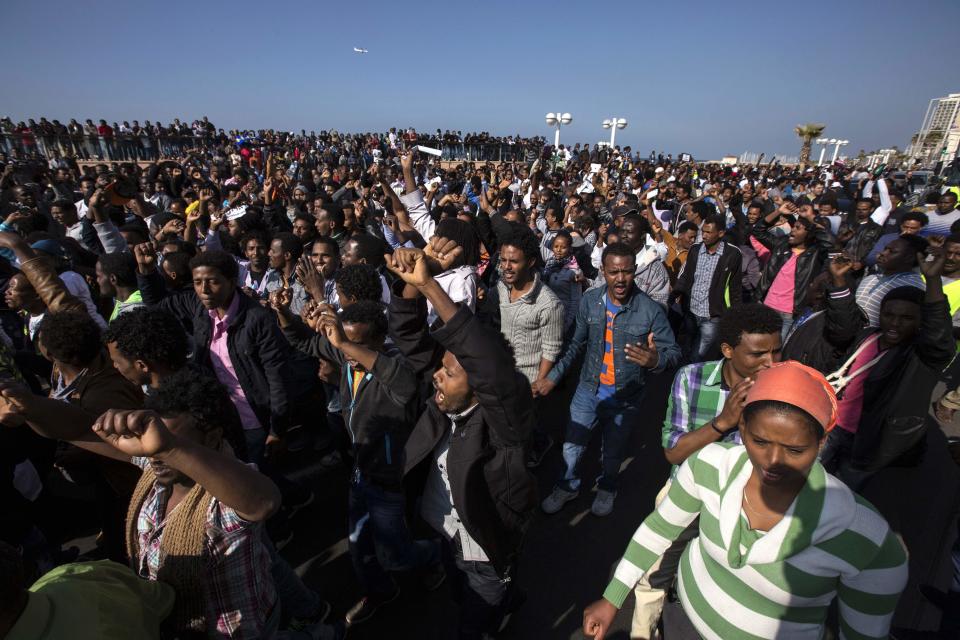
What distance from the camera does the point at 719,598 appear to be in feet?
5.42

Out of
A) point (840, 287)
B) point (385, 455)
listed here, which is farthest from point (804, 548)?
point (840, 287)

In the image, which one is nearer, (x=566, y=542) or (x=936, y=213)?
(x=566, y=542)

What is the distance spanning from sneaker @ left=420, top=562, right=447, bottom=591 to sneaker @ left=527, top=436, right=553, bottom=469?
1.36 meters

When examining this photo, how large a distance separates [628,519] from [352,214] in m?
5.62

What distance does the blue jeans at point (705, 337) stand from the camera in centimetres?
527

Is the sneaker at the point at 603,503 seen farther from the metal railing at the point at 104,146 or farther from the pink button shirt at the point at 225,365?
the metal railing at the point at 104,146

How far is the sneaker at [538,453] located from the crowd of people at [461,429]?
0.07 feet

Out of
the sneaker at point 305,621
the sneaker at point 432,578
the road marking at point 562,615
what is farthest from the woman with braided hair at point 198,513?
the road marking at point 562,615

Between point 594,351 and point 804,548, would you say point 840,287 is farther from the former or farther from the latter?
point 804,548

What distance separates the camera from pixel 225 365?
326 cm

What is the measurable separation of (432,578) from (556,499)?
1.15m

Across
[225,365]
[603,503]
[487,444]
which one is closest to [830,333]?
[603,503]

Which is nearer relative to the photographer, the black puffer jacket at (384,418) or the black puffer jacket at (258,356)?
the black puffer jacket at (384,418)

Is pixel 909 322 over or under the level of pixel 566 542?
over
